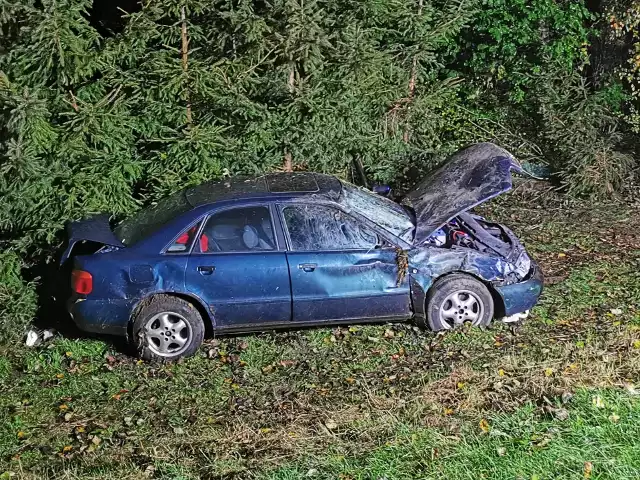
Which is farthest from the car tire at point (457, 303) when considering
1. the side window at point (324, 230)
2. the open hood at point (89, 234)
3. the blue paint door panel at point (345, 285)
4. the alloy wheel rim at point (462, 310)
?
the open hood at point (89, 234)

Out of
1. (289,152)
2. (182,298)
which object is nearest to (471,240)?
(289,152)

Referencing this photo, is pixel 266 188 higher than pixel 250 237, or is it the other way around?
pixel 266 188

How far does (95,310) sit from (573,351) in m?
4.28

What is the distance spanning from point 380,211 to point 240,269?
60.8 inches

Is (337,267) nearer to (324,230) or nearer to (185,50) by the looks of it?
(324,230)

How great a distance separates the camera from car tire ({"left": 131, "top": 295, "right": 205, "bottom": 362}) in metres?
7.40

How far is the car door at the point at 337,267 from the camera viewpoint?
295 inches

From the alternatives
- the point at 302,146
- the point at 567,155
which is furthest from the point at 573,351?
the point at 567,155

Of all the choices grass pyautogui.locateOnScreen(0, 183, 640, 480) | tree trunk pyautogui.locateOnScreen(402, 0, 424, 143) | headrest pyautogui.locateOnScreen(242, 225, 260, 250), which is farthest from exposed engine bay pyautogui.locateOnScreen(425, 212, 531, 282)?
tree trunk pyautogui.locateOnScreen(402, 0, 424, 143)

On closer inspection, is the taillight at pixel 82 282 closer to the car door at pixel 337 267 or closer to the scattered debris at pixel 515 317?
the car door at pixel 337 267

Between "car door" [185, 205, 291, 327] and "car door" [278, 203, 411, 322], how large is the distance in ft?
0.44

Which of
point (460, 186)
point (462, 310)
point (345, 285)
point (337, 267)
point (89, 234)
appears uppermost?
point (460, 186)

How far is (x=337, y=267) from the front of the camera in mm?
7504

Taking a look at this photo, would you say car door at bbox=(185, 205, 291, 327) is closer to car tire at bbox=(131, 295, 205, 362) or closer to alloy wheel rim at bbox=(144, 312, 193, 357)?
car tire at bbox=(131, 295, 205, 362)
